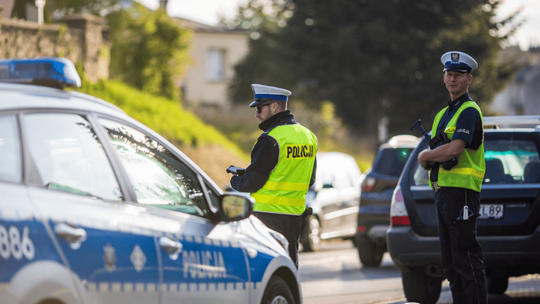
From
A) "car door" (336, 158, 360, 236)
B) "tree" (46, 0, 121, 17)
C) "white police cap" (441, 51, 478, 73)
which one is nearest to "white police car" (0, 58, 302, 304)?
"white police cap" (441, 51, 478, 73)

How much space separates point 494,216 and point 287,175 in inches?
88.8

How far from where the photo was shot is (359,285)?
386 inches

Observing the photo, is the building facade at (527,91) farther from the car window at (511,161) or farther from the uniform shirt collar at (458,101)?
the uniform shirt collar at (458,101)

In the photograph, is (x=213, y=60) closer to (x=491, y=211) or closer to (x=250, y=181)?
(x=491, y=211)

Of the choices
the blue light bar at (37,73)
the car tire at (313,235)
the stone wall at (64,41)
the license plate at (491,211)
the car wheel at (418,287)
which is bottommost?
the car tire at (313,235)

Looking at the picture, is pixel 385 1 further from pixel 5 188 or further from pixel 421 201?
pixel 5 188

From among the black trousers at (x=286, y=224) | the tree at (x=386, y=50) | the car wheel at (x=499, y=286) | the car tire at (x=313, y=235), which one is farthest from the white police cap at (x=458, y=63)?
the tree at (x=386, y=50)

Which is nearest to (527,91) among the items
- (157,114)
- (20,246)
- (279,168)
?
(157,114)

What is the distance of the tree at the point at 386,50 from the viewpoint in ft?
110

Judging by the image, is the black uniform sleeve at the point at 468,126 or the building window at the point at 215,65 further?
the building window at the point at 215,65

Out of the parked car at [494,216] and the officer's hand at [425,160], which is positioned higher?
the officer's hand at [425,160]

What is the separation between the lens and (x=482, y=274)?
19.8ft

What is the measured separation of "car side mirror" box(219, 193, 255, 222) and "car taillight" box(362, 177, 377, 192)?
7.70 m

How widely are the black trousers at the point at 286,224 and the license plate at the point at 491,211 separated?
6.61 feet
